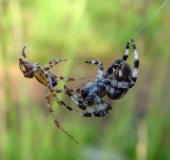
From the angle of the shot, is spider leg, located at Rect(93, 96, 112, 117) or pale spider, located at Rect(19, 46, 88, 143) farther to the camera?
spider leg, located at Rect(93, 96, 112, 117)


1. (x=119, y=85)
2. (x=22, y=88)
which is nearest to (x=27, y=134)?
(x=22, y=88)

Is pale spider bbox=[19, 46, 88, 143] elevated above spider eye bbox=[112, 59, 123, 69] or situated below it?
below

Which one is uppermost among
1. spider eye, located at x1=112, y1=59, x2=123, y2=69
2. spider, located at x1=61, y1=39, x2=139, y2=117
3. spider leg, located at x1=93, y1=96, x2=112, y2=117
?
spider eye, located at x1=112, y1=59, x2=123, y2=69

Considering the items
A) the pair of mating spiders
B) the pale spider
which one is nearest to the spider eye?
the pair of mating spiders

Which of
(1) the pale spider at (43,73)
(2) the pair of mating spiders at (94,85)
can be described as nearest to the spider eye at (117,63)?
(2) the pair of mating spiders at (94,85)

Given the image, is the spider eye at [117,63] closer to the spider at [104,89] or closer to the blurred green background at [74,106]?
the spider at [104,89]

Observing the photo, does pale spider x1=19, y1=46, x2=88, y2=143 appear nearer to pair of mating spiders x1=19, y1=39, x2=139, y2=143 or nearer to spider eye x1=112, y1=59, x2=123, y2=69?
pair of mating spiders x1=19, y1=39, x2=139, y2=143

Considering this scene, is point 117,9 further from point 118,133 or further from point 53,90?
point 53,90
